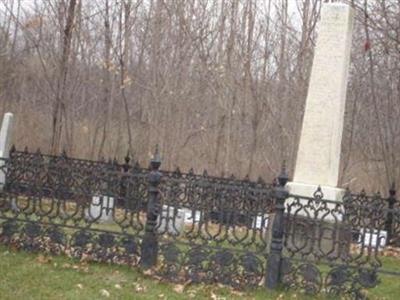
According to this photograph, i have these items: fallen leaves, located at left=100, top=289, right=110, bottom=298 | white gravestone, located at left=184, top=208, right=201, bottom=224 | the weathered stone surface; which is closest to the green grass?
→ fallen leaves, located at left=100, top=289, right=110, bottom=298

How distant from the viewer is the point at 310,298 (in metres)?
5.98

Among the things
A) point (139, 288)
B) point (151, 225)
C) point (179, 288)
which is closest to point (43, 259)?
point (151, 225)

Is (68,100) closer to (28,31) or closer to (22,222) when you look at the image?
(28,31)

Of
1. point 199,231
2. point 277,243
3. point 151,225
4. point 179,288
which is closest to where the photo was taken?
point 179,288

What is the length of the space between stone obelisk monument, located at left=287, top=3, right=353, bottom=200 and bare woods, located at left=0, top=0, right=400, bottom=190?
6.37 metres

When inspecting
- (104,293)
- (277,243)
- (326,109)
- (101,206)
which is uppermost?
(326,109)

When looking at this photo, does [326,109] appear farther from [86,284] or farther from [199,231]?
[86,284]

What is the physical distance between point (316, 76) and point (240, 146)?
30.9 ft

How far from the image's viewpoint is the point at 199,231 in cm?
638

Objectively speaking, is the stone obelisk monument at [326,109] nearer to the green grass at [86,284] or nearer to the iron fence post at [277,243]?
the iron fence post at [277,243]

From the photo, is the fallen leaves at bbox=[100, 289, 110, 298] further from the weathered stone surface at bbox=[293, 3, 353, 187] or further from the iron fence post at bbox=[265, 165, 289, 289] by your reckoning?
the weathered stone surface at bbox=[293, 3, 353, 187]

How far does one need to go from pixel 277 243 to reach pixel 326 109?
100 inches

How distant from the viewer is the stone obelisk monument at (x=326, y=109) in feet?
26.0

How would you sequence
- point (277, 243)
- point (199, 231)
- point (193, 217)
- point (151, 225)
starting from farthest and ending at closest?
point (193, 217), point (151, 225), point (199, 231), point (277, 243)
